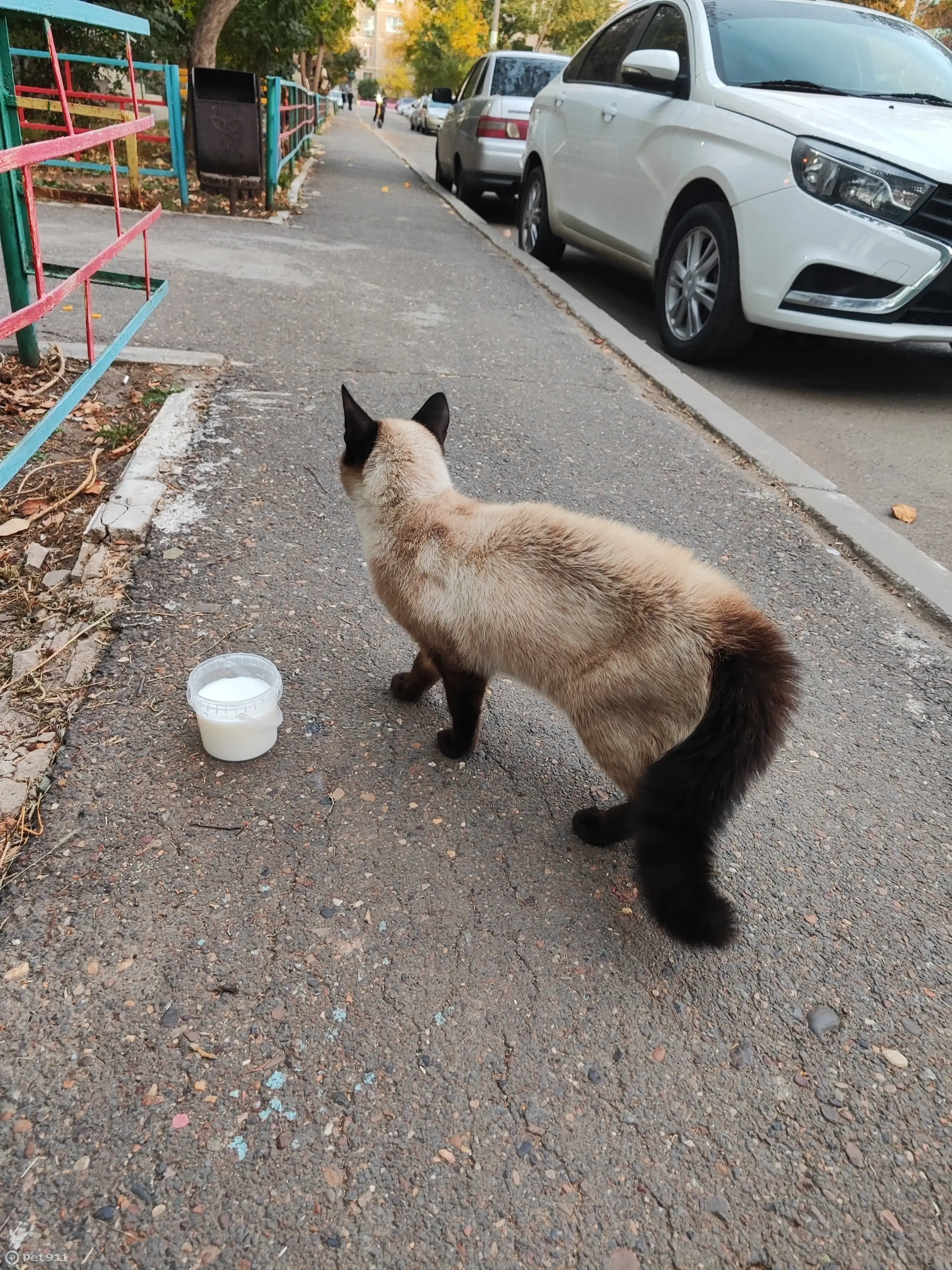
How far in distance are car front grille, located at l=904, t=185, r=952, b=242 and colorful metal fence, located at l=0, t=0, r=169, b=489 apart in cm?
473

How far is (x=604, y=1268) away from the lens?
148cm

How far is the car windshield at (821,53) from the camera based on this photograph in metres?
5.88

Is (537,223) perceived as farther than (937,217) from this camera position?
Yes

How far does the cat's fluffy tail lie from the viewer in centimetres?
186

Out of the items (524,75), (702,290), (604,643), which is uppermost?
(524,75)

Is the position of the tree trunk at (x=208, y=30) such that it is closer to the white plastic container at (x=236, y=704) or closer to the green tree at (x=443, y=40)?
the white plastic container at (x=236, y=704)

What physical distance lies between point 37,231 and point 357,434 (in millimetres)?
2739

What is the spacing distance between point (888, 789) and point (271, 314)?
5.68 meters

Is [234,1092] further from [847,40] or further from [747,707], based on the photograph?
[847,40]

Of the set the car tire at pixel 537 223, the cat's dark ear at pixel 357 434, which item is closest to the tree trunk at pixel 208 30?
the car tire at pixel 537 223

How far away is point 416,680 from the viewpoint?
110 inches

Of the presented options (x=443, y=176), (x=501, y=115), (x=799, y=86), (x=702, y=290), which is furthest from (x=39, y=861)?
(x=443, y=176)

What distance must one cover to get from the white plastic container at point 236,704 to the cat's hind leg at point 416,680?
41cm

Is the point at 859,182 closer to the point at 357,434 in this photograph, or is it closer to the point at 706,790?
the point at 357,434
